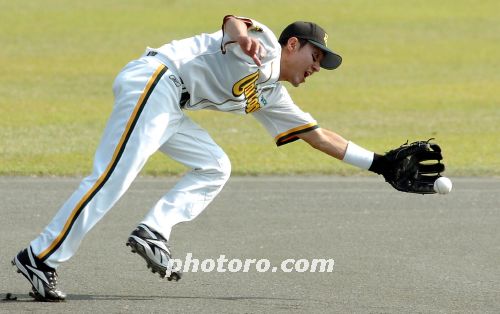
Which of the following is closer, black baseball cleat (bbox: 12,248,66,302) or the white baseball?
black baseball cleat (bbox: 12,248,66,302)

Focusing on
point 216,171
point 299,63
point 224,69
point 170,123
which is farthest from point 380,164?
point 170,123

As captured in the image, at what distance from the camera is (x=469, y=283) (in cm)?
747

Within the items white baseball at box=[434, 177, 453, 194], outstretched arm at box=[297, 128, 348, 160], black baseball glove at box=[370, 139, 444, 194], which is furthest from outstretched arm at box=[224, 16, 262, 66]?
white baseball at box=[434, 177, 453, 194]

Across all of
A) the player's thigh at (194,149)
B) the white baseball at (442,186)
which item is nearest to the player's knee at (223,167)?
the player's thigh at (194,149)

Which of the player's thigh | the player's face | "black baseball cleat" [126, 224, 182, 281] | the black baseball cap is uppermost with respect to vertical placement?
the black baseball cap

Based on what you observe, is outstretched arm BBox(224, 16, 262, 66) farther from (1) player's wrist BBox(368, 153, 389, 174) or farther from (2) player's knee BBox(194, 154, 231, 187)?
(1) player's wrist BBox(368, 153, 389, 174)

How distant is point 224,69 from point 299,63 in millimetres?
523

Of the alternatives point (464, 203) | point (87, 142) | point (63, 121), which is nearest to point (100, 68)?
point (63, 121)

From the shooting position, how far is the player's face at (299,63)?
6930mm

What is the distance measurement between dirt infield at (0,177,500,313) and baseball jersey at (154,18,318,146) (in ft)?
4.21

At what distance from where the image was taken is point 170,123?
6.78m

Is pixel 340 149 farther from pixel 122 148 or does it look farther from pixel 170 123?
pixel 122 148

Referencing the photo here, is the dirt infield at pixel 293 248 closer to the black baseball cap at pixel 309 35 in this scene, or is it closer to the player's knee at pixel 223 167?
the player's knee at pixel 223 167

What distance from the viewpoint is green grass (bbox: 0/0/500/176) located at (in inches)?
571
